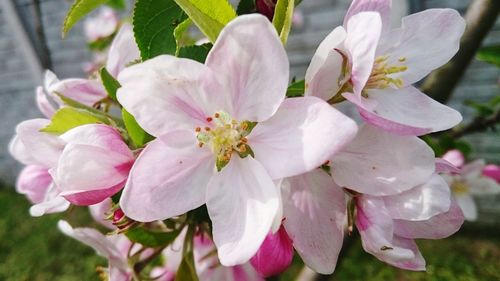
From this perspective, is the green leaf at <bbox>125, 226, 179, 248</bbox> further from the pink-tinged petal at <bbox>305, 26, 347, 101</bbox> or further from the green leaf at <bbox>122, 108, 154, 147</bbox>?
the pink-tinged petal at <bbox>305, 26, 347, 101</bbox>

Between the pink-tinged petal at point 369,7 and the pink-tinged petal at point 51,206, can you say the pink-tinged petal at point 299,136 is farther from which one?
the pink-tinged petal at point 51,206

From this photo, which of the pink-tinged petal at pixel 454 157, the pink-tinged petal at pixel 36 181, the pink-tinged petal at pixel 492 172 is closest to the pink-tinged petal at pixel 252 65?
the pink-tinged petal at pixel 36 181

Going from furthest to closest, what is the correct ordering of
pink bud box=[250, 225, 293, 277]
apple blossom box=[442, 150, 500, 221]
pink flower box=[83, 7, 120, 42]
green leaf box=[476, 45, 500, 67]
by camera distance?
pink flower box=[83, 7, 120, 42] < apple blossom box=[442, 150, 500, 221] < green leaf box=[476, 45, 500, 67] < pink bud box=[250, 225, 293, 277]

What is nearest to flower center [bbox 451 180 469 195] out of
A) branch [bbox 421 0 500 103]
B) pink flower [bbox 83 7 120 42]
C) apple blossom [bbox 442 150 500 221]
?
apple blossom [bbox 442 150 500 221]

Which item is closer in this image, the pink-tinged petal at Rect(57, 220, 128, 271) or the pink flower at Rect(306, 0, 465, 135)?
the pink flower at Rect(306, 0, 465, 135)

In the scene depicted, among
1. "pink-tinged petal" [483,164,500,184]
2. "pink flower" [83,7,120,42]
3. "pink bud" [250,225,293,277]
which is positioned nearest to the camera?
"pink bud" [250,225,293,277]

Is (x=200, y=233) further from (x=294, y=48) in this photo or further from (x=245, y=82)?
(x=294, y=48)

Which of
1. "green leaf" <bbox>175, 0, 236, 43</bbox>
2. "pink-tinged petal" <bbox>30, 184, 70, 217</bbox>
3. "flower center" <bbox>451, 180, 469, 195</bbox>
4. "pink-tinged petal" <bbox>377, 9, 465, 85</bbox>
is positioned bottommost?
"flower center" <bbox>451, 180, 469, 195</bbox>
